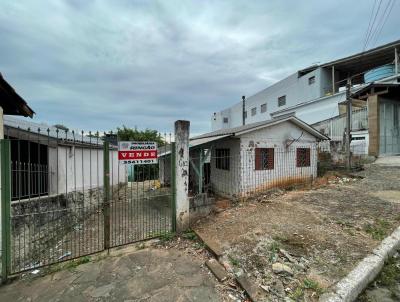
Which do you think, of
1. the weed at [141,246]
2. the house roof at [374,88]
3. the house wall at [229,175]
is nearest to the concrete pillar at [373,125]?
the house roof at [374,88]

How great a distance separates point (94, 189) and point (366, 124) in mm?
16696

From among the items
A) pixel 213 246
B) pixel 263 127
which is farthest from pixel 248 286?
pixel 263 127

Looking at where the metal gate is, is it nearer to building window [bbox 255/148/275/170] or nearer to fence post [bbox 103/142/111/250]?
fence post [bbox 103/142/111/250]

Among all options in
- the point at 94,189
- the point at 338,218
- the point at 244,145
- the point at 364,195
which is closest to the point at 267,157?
the point at 244,145

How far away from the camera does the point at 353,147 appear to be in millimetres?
15352

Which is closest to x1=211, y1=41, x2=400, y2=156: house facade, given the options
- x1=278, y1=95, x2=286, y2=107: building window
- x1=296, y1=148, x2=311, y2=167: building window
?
x1=278, y1=95, x2=286, y2=107: building window

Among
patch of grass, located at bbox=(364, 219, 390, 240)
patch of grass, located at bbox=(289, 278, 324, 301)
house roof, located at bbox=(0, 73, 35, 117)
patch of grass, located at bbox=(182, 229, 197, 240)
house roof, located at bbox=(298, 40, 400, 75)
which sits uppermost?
house roof, located at bbox=(298, 40, 400, 75)

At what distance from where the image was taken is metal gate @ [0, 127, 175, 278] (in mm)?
4055

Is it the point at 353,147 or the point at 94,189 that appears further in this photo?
the point at 353,147

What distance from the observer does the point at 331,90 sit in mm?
20938

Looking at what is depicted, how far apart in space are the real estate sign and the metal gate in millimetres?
336

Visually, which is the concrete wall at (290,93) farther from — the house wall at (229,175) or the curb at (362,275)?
the curb at (362,275)

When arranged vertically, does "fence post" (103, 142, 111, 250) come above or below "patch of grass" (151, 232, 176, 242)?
above

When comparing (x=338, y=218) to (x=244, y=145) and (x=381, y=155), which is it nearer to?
(x=244, y=145)
